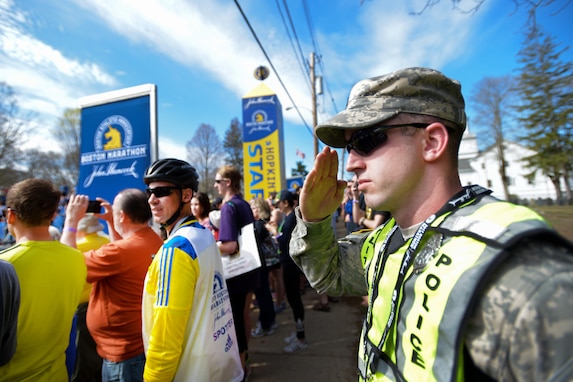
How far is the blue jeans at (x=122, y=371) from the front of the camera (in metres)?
2.02

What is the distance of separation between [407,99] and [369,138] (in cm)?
18

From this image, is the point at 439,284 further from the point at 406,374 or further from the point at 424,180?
the point at 424,180

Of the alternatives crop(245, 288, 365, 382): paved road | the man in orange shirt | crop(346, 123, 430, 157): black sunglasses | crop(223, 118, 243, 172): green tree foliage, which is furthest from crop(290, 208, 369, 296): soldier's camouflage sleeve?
crop(223, 118, 243, 172): green tree foliage

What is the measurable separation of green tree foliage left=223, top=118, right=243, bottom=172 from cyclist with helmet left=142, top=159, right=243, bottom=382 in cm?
3657

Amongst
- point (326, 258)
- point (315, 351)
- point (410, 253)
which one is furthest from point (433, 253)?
point (315, 351)

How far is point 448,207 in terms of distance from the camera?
0.88 metres

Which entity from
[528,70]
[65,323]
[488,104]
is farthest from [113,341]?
[488,104]

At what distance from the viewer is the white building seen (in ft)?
117

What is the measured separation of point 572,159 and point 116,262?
26144 millimetres

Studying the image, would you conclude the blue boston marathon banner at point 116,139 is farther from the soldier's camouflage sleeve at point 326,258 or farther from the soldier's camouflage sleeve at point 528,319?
the soldier's camouflage sleeve at point 528,319

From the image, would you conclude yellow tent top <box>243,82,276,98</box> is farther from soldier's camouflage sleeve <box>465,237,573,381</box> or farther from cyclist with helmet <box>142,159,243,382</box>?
soldier's camouflage sleeve <box>465,237,573,381</box>

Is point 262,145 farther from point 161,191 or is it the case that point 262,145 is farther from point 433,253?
point 433,253

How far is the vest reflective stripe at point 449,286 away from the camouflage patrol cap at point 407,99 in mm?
349

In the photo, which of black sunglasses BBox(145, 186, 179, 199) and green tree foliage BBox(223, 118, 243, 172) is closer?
black sunglasses BBox(145, 186, 179, 199)
